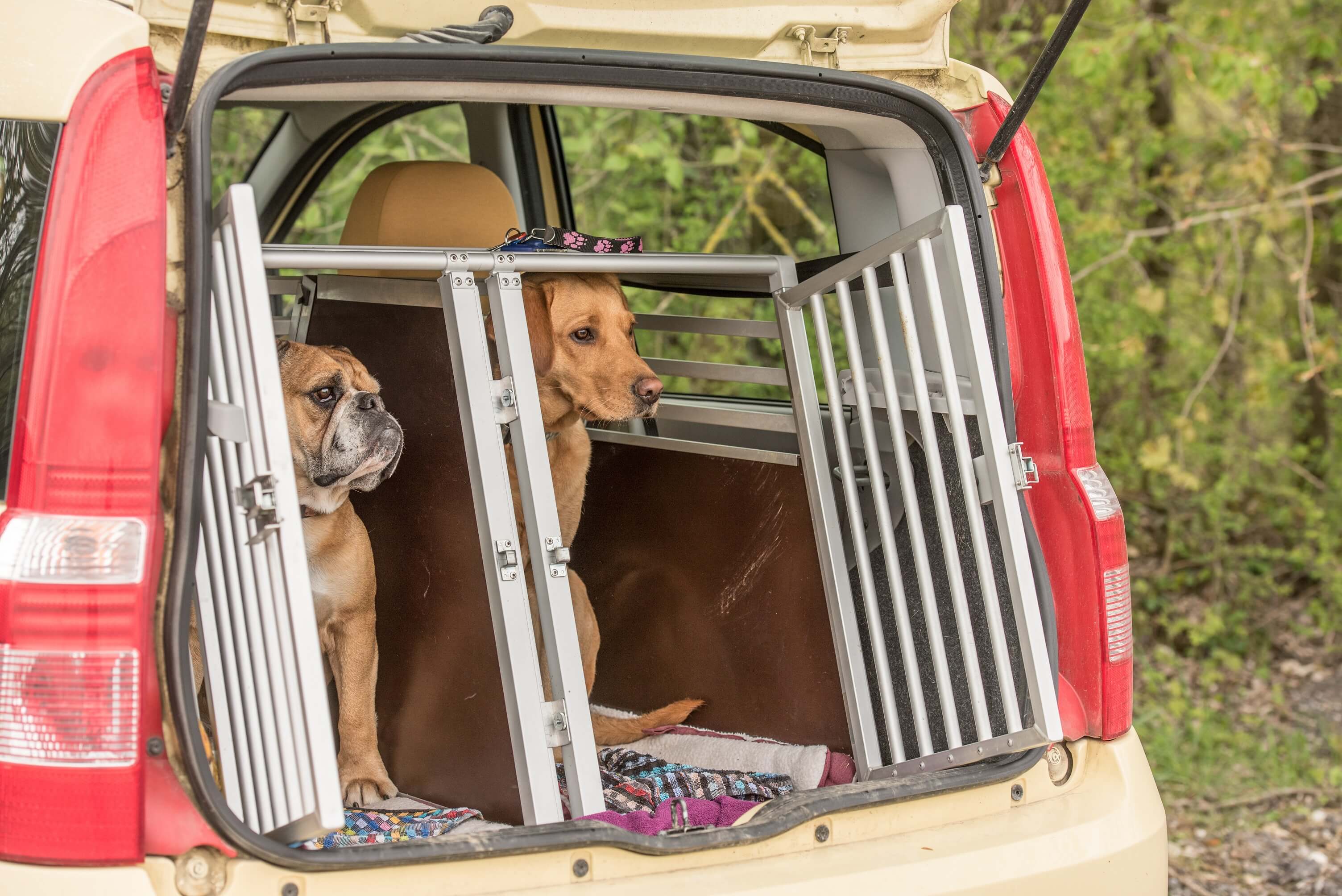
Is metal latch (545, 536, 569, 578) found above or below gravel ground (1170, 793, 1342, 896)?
above

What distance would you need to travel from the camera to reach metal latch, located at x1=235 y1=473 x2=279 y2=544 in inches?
65.6

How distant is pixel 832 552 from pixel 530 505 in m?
0.70

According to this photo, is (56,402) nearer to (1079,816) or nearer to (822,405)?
(1079,816)

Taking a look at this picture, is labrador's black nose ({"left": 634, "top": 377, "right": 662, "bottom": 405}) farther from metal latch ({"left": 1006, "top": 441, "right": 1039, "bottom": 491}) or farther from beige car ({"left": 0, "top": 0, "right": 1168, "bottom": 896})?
metal latch ({"left": 1006, "top": 441, "right": 1039, "bottom": 491})

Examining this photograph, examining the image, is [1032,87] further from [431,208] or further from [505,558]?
[431,208]

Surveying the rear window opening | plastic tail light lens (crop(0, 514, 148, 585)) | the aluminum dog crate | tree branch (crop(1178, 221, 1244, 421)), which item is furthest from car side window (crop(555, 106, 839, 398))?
plastic tail light lens (crop(0, 514, 148, 585))

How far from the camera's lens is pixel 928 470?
7.77 ft

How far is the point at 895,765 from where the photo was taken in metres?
2.46

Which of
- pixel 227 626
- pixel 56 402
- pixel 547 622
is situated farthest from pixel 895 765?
pixel 56 402

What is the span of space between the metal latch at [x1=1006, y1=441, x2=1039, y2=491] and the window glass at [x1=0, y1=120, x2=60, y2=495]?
61.7 inches

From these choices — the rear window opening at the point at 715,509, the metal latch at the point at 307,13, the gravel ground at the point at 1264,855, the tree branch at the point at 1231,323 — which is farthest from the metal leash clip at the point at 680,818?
the tree branch at the point at 1231,323

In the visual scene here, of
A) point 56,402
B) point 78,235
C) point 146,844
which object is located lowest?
point 146,844

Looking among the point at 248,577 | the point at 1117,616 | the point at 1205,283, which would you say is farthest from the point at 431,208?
the point at 1205,283

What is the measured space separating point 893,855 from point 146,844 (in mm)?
1118
